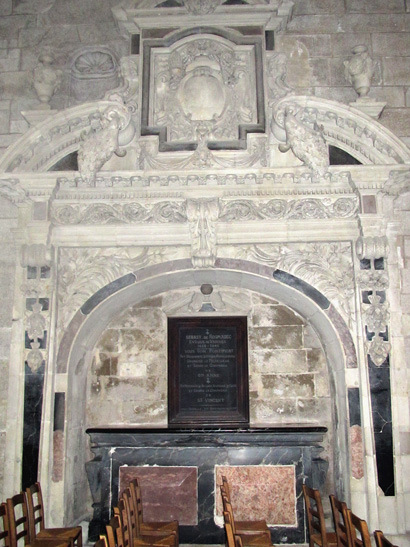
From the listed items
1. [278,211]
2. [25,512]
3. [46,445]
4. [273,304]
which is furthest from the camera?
[273,304]

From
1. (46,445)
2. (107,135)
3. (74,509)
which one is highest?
(107,135)

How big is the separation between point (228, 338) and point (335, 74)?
8.97 ft

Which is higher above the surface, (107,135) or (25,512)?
(107,135)

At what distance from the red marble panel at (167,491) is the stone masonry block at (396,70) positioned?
3.96 m

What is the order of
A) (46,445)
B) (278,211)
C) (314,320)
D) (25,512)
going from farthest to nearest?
(314,320)
(278,211)
(46,445)
(25,512)

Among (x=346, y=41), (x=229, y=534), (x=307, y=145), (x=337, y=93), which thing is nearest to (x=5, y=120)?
(x=307, y=145)

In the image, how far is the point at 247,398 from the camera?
5.43m

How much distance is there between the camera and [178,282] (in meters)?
5.41

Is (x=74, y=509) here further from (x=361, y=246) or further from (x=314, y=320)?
(x=361, y=246)

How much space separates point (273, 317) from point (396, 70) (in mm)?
2631

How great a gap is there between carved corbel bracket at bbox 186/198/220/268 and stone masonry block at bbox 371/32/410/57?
222 cm

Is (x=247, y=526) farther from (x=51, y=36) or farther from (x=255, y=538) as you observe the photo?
(x=51, y=36)

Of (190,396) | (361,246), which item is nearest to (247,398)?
(190,396)

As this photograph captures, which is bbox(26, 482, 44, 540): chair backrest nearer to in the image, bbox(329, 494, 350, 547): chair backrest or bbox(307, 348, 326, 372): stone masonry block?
bbox(329, 494, 350, 547): chair backrest
